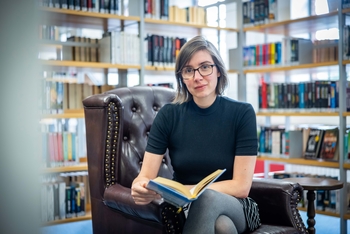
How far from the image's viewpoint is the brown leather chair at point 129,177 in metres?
1.76

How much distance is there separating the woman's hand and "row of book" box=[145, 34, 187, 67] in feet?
7.38

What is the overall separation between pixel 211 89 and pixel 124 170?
0.59m

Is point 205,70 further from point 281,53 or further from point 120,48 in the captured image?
point 281,53

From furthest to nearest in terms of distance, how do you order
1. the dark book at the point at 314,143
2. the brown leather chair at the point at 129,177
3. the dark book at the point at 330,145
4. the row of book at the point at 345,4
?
the dark book at the point at 314,143, the dark book at the point at 330,145, the row of book at the point at 345,4, the brown leather chair at the point at 129,177

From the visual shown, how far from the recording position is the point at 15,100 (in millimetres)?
232

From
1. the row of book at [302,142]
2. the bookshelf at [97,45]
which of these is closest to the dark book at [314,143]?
the row of book at [302,142]

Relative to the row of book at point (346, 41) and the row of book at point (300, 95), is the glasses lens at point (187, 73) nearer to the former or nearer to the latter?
the row of book at point (346, 41)

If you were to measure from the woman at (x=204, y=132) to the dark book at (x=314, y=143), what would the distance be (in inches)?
77.8

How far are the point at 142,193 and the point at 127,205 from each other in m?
0.28

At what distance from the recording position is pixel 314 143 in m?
3.64

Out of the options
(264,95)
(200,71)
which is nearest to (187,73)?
(200,71)

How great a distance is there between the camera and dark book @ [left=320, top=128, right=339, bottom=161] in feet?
11.3

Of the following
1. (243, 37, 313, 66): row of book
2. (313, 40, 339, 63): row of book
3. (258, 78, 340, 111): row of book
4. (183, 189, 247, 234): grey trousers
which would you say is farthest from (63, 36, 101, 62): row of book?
(183, 189, 247, 234): grey trousers

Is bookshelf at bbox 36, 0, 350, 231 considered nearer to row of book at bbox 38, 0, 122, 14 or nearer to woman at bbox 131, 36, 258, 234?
row of book at bbox 38, 0, 122, 14
